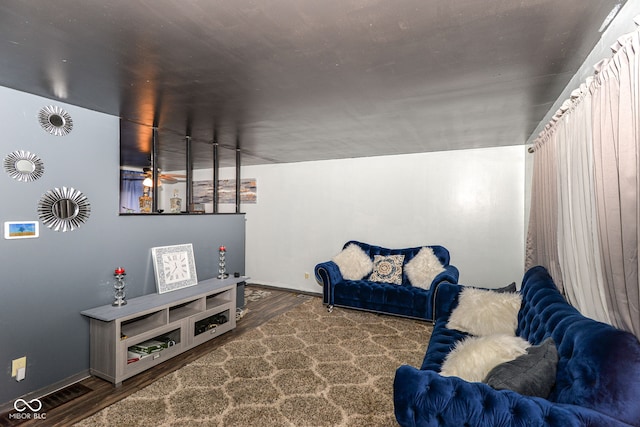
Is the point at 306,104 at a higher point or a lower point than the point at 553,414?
higher

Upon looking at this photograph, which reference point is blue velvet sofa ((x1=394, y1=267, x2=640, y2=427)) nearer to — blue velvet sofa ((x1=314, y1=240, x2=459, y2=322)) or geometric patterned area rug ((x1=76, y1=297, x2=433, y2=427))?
geometric patterned area rug ((x1=76, y1=297, x2=433, y2=427))

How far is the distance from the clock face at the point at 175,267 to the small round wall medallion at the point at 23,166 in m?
1.34

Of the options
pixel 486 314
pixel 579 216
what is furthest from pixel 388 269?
pixel 579 216

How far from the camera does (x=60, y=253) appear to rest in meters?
2.66

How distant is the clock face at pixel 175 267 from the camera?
350 centimetres

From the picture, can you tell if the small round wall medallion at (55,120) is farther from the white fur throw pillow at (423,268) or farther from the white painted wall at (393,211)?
the white fur throw pillow at (423,268)

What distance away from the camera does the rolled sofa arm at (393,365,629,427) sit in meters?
1.17

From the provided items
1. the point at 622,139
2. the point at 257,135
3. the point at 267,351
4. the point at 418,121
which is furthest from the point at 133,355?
the point at 622,139

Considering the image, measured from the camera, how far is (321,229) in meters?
5.76

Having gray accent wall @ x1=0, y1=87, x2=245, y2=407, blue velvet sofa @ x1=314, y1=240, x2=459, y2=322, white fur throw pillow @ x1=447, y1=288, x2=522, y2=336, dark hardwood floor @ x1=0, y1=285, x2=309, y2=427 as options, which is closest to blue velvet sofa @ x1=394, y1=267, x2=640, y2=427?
white fur throw pillow @ x1=447, y1=288, x2=522, y2=336

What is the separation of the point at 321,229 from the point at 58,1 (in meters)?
4.69

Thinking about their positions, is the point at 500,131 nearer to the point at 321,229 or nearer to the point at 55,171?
the point at 321,229

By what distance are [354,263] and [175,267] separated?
2499 mm

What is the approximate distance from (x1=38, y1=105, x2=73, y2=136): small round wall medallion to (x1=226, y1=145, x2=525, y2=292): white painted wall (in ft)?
12.0
